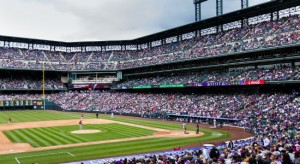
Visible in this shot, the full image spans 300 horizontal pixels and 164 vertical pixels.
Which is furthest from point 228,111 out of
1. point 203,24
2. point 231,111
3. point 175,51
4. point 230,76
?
point 175,51

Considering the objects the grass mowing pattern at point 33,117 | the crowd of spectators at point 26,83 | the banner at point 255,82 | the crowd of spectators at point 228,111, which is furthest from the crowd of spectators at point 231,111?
the grass mowing pattern at point 33,117

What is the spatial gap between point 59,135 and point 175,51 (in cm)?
4234

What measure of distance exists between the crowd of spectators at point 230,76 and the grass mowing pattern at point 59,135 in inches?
771

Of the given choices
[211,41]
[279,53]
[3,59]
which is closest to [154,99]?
[211,41]

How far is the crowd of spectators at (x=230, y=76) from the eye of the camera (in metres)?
40.3

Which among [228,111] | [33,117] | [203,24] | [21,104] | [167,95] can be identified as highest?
[203,24]

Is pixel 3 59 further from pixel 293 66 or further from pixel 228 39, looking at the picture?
pixel 293 66

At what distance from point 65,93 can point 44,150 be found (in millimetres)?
62037

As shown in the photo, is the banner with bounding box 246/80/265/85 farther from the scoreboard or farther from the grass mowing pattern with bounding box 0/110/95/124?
the scoreboard

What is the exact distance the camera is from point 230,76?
49.6 metres

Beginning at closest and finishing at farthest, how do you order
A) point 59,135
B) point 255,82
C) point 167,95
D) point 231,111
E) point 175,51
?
point 59,135
point 231,111
point 255,82
point 167,95
point 175,51

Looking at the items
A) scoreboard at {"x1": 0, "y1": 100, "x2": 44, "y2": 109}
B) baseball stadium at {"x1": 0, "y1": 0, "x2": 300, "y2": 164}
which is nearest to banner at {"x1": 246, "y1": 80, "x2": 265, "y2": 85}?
baseball stadium at {"x1": 0, "y1": 0, "x2": 300, "y2": 164}

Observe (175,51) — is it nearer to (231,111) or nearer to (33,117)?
(231,111)

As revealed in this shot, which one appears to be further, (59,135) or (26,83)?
(26,83)
